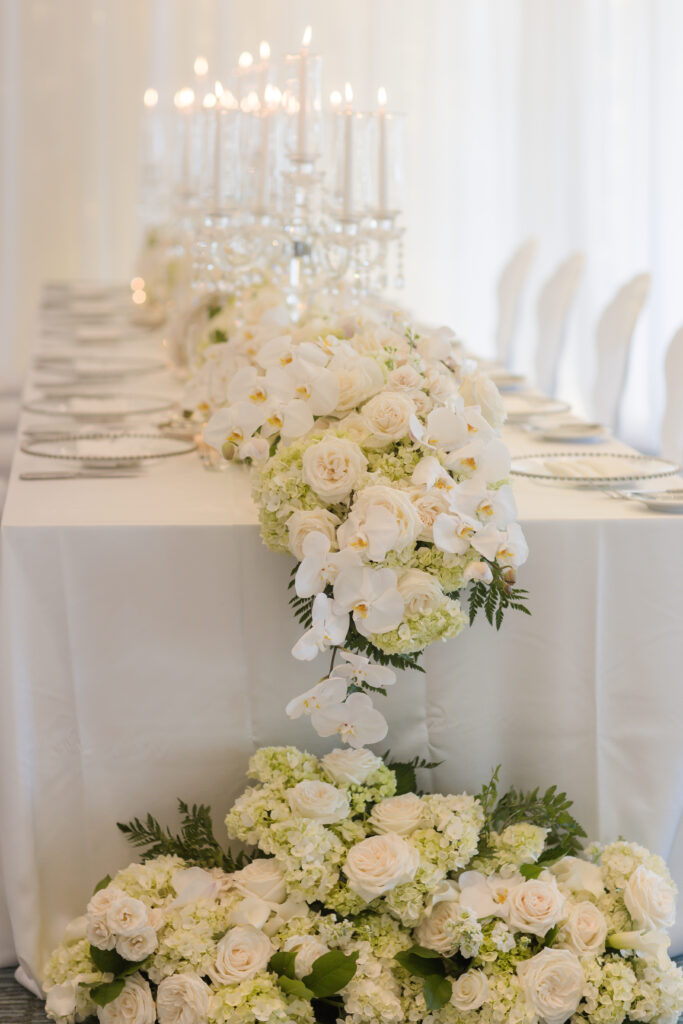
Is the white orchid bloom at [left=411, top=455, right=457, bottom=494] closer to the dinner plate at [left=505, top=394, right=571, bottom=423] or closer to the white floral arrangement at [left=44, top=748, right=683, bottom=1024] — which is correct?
the white floral arrangement at [left=44, top=748, right=683, bottom=1024]

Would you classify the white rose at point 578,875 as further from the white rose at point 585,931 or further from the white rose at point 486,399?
the white rose at point 486,399

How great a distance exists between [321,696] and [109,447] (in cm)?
83

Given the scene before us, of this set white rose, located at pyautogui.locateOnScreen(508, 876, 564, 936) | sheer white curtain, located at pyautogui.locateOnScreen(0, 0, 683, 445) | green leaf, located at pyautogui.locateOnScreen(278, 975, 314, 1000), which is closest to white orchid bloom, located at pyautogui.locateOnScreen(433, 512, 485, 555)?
white rose, located at pyautogui.locateOnScreen(508, 876, 564, 936)

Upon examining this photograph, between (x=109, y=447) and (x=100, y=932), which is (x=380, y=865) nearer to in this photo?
(x=100, y=932)

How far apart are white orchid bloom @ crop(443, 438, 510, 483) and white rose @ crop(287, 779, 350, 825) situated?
45 cm

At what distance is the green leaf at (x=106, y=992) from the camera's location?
1552mm

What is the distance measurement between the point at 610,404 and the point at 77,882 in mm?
2034

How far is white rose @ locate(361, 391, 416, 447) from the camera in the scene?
153 centimetres

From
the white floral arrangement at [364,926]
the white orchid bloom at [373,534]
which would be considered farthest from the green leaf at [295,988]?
the white orchid bloom at [373,534]

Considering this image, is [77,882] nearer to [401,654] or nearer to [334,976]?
[334,976]

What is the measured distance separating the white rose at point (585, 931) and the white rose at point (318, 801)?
1.10 ft

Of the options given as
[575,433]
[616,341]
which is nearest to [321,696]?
[575,433]

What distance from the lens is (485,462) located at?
153 centimetres

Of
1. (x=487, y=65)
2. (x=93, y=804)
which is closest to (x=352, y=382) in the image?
(x=93, y=804)
